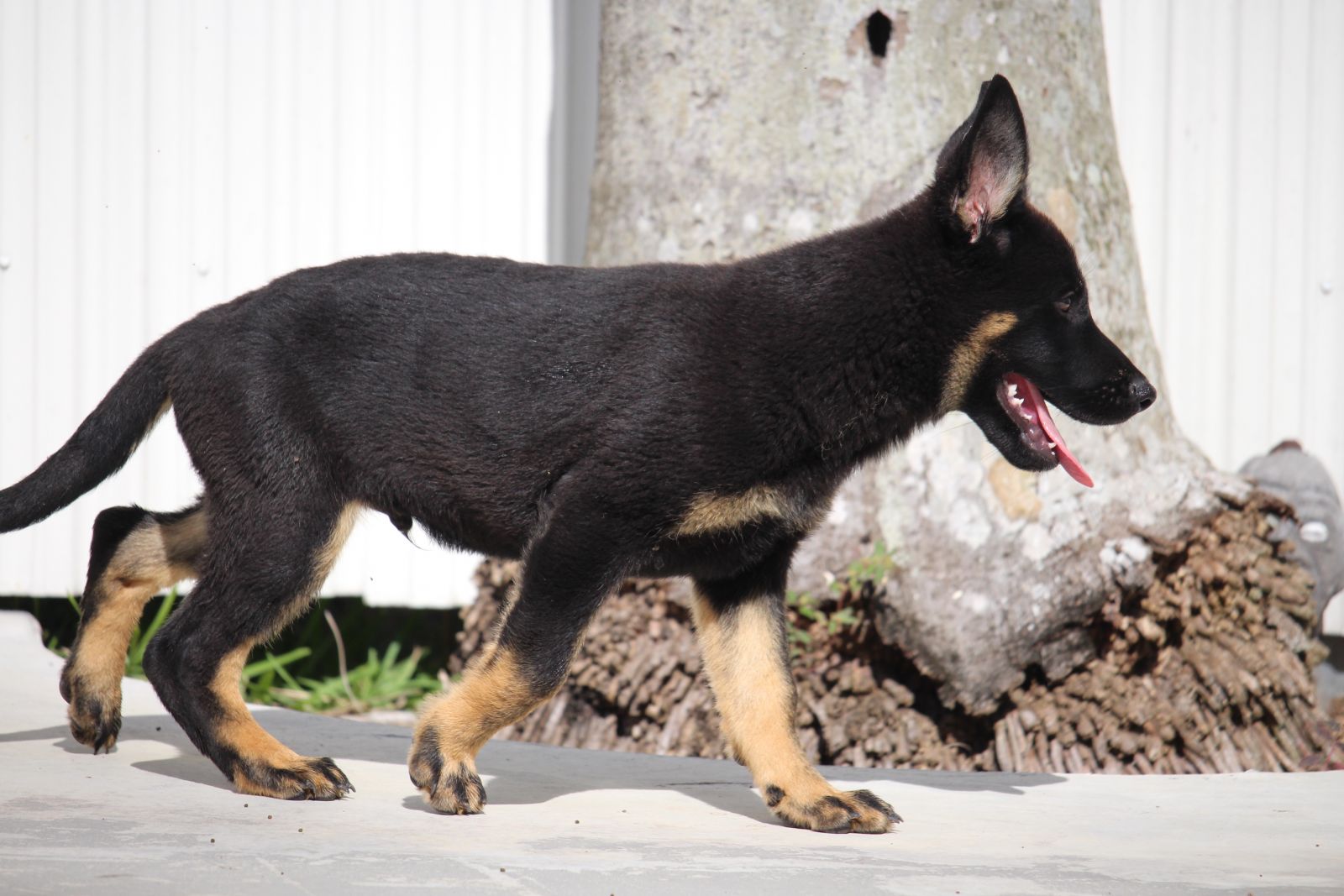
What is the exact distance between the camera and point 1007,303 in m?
3.62

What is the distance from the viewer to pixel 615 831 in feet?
11.2

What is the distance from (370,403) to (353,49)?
3.45 metres

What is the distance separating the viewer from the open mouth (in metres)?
3.73

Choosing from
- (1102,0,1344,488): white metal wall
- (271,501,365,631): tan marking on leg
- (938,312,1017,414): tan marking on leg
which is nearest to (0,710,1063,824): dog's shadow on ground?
(271,501,365,631): tan marking on leg

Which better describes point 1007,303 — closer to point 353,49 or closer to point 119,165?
point 353,49

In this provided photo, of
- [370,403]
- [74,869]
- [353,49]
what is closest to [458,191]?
[353,49]

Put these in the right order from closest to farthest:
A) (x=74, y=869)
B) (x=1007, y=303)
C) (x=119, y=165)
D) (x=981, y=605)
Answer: (x=74, y=869)
(x=1007, y=303)
(x=981, y=605)
(x=119, y=165)

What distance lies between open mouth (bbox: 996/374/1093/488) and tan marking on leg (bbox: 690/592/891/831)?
33.1 inches

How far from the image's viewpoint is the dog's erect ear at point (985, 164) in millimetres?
3383

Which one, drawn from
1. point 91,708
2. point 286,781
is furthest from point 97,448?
point 286,781

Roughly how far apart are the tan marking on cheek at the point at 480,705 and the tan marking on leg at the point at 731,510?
542mm

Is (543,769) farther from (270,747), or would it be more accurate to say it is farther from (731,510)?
(731,510)

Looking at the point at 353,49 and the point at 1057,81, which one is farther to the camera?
the point at 353,49

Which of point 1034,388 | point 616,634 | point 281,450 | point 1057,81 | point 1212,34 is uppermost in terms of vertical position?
point 1212,34
